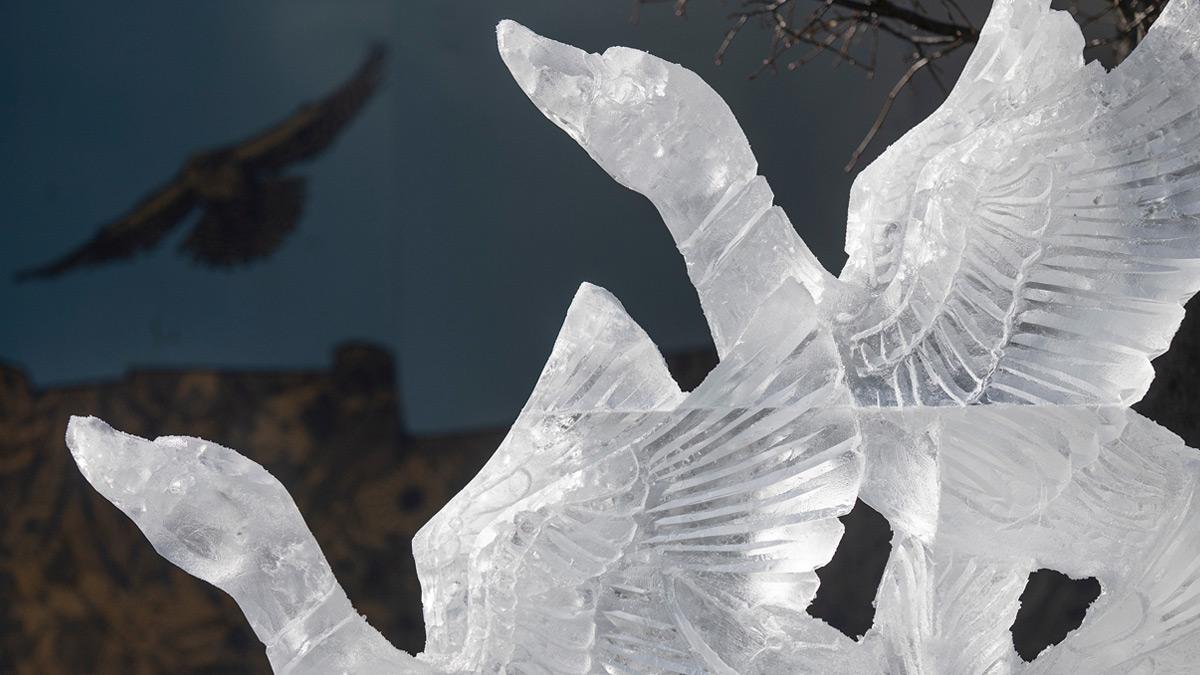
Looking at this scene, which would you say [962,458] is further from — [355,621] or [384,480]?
[384,480]

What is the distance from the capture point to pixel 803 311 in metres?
1.08

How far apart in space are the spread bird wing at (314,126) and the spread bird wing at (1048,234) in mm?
1492

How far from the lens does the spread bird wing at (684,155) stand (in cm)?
109

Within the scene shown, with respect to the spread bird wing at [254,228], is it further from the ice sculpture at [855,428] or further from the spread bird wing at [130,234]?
the ice sculpture at [855,428]

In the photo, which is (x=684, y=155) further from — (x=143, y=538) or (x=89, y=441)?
(x=143, y=538)

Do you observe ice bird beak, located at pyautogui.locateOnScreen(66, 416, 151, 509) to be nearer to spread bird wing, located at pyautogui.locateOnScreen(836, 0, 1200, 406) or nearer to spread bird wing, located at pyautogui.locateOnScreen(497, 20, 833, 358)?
spread bird wing, located at pyautogui.locateOnScreen(497, 20, 833, 358)

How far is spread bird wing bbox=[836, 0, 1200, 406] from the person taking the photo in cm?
112

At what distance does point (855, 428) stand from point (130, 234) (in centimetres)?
171

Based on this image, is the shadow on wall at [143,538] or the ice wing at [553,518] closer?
the ice wing at [553,518]

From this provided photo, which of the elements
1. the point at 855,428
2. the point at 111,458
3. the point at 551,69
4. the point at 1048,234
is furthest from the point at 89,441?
the point at 1048,234

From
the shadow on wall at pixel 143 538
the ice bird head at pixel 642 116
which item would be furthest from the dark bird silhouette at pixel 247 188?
the ice bird head at pixel 642 116

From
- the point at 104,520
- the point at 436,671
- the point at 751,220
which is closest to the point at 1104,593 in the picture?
the point at 751,220

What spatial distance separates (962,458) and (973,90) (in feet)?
1.00

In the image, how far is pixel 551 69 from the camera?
3.55 feet
